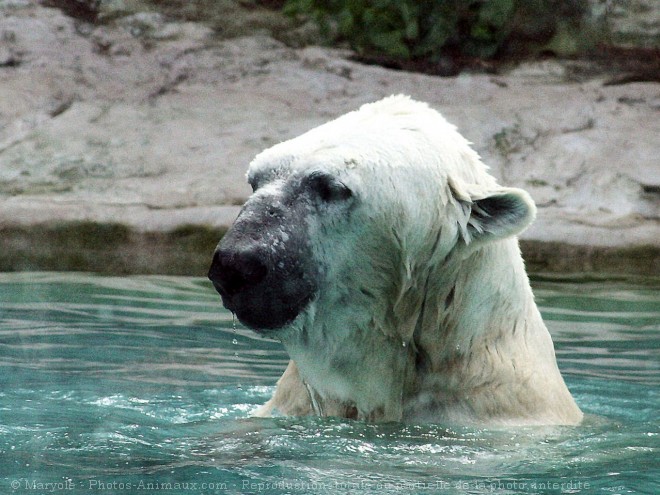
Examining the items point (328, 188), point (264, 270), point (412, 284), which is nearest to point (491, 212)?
point (412, 284)

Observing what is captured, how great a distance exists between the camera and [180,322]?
17.8 feet

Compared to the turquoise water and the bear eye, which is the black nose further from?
the turquoise water

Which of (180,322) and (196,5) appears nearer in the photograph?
(180,322)

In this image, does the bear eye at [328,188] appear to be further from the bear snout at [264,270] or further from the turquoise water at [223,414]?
the turquoise water at [223,414]

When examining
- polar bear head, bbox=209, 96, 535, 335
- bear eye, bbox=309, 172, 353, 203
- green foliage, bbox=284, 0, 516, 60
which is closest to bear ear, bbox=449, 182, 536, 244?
polar bear head, bbox=209, 96, 535, 335

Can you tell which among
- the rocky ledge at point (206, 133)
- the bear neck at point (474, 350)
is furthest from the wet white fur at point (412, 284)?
the rocky ledge at point (206, 133)

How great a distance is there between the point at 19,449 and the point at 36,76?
596 cm

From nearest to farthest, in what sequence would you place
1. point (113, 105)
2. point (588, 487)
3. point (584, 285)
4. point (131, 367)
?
point (588, 487) → point (131, 367) → point (584, 285) → point (113, 105)

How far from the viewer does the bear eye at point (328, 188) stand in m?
2.81

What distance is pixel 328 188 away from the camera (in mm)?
2828

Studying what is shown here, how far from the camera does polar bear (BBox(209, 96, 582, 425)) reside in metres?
2.81

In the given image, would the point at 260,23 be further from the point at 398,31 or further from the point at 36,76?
the point at 36,76

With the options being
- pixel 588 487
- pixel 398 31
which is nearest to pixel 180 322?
pixel 588 487

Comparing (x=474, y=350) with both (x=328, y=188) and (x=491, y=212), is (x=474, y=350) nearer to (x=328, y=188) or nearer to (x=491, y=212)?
(x=491, y=212)
